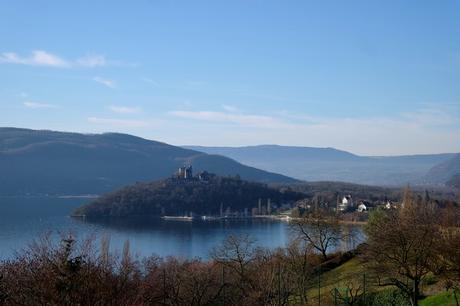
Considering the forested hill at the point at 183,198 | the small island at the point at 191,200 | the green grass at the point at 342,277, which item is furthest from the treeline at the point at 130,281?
the forested hill at the point at 183,198

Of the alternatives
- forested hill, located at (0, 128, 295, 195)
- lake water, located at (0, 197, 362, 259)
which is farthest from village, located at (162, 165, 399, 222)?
forested hill, located at (0, 128, 295, 195)

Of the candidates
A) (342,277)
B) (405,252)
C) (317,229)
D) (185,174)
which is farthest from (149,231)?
(405,252)

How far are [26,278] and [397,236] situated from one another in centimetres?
884

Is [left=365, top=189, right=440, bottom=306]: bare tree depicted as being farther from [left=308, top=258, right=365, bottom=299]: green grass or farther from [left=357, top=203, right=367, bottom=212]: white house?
[left=357, top=203, right=367, bottom=212]: white house

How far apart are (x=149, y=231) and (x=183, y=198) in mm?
32633

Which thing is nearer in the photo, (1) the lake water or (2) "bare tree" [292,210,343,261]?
(2) "bare tree" [292,210,343,261]

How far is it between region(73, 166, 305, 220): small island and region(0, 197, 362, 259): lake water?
22.6ft

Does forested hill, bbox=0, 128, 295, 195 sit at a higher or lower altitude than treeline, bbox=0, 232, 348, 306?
higher

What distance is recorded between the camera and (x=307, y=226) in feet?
117

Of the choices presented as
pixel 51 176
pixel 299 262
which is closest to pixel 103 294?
pixel 299 262

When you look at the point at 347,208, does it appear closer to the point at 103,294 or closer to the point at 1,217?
the point at 1,217

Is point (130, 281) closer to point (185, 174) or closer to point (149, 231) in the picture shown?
point (149, 231)

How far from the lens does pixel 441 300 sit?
1636cm

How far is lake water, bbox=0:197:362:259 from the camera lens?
52.9 m
